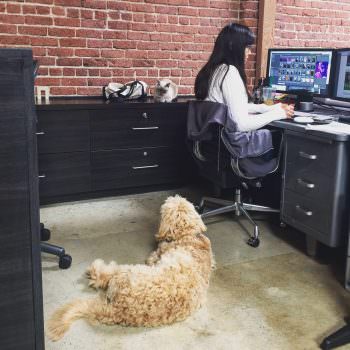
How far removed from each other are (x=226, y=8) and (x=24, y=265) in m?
3.56

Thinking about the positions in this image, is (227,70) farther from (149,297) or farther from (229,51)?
(149,297)

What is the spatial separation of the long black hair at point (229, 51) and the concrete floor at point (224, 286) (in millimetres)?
956

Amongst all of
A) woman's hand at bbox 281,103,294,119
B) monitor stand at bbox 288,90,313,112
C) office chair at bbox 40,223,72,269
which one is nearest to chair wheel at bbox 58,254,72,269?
office chair at bbox 40,223,72,269

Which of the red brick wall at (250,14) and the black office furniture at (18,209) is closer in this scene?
the black office furniture at (18,209)

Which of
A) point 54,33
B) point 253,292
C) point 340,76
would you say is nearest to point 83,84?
point 54,33

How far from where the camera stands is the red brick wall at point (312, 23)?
14.6ft

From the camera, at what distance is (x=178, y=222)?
2.23 m

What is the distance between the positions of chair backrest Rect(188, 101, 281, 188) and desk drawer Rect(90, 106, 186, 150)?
727 mm

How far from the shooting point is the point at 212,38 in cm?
419

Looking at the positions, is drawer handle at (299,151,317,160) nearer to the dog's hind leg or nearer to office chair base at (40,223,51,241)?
the dog's hind leg

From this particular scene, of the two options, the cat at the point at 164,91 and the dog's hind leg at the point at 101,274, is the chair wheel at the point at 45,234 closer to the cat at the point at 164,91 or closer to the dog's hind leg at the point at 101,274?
the dog's hind leg at the point at 101,274

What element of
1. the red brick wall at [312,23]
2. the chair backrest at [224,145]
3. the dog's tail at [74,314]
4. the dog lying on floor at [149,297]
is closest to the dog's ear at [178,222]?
the dog lying on floor at [149,297]

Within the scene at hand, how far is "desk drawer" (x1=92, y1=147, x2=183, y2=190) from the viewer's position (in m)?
3.49

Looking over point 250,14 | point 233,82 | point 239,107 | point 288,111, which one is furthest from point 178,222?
point 250,14
